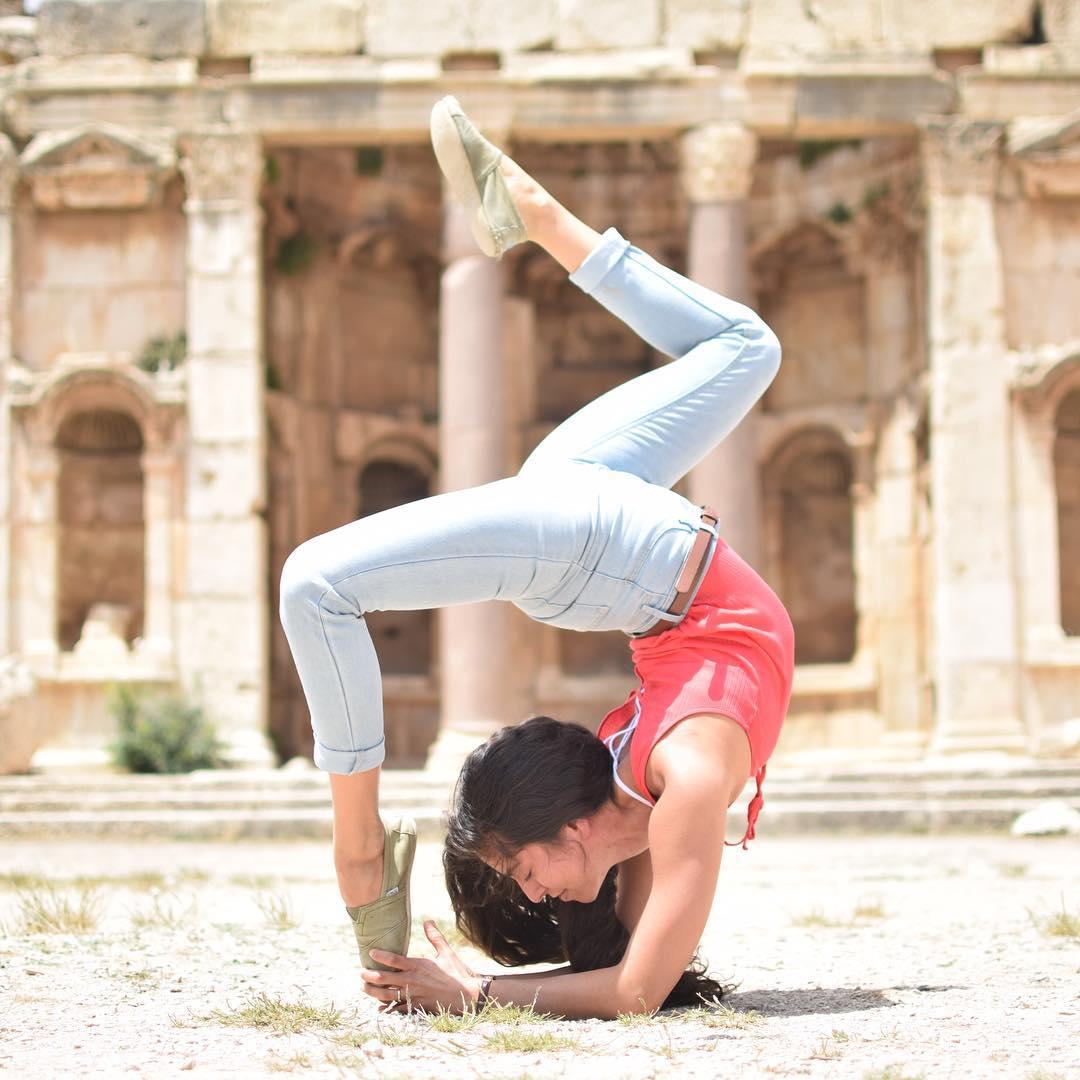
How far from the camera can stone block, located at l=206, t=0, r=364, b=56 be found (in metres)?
17.6

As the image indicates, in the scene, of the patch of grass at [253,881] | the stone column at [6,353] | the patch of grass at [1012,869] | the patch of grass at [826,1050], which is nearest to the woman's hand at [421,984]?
the patch of grass at [826,1050]

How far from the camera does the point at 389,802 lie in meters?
14.6

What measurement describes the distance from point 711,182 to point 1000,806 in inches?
295

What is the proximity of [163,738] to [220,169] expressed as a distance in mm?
6192

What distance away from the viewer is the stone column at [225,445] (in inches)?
675

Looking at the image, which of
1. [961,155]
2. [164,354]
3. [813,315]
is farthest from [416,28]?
[813,315]

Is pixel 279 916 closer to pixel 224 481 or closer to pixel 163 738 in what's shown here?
pixel 163 738

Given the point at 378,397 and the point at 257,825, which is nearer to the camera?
the point at 257,825

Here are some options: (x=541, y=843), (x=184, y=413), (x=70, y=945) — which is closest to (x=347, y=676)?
(x=541, y=843)

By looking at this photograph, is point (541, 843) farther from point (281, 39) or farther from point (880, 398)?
point (880, 398)

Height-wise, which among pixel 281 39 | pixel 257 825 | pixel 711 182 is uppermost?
pixel 281 39

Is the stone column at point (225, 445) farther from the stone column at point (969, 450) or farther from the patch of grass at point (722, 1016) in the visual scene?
the patch of grass at point (722, 1016)

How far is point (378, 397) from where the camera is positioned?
21.6m

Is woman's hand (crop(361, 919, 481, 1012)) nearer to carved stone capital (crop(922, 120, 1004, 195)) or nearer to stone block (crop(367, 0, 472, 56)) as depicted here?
stone block (crop(367, 0, 472, 56))
